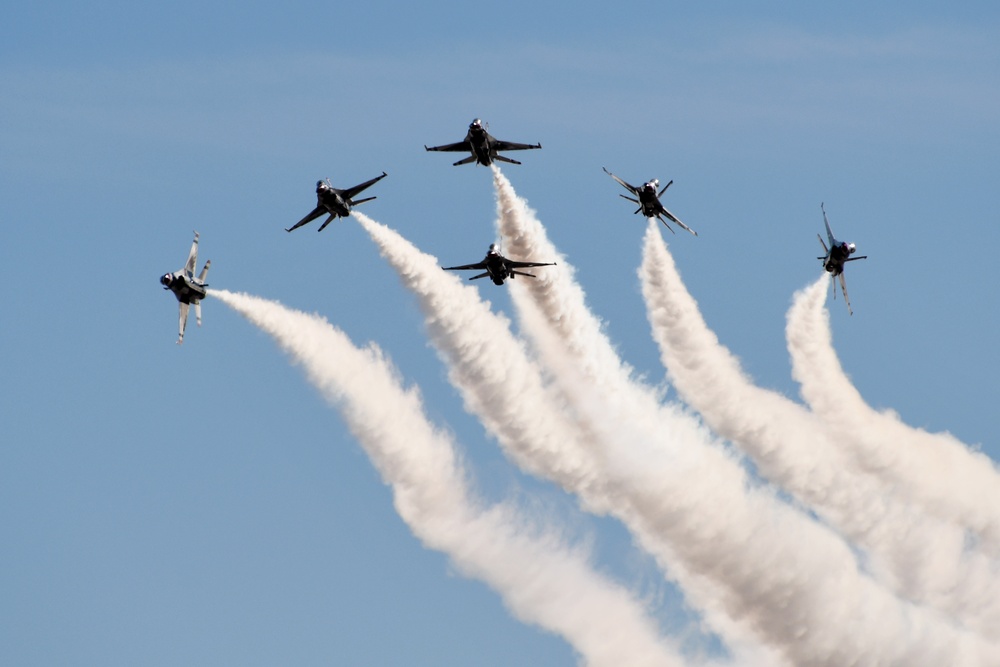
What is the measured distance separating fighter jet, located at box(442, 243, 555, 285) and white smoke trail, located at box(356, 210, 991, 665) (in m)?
4.06

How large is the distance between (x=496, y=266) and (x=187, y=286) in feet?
51.1

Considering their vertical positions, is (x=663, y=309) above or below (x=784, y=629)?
above

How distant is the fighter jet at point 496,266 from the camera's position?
99.2 metres

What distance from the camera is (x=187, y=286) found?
333ft

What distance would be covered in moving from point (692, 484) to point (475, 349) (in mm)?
12788

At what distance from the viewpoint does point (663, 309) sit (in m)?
105

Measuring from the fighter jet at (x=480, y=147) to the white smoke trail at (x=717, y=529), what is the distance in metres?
6.00

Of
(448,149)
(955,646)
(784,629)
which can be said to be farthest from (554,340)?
(955,646)

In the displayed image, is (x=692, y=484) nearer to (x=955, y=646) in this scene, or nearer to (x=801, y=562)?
(x=801, y=562)

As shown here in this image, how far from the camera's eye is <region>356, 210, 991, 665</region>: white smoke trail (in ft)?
329

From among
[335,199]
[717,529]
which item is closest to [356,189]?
[335,199]

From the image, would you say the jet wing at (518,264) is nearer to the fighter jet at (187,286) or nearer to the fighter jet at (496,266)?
the fighter jet at (496,266)


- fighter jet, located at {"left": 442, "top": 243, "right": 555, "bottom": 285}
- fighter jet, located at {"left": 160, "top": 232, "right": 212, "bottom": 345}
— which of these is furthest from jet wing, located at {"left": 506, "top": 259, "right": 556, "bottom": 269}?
fighter jet, located at {"left": 160, "top": 232, "right": 212, "bottom": 345}

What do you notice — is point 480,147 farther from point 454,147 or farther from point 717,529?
point 717,529
